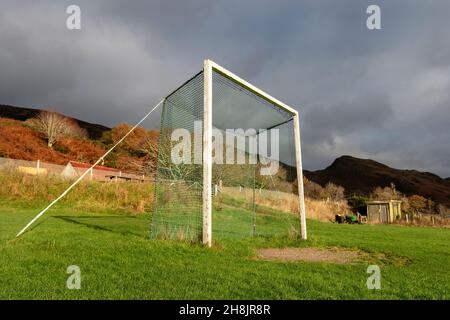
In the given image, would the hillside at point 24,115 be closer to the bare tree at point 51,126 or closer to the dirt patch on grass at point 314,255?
the bare tree at point 51,126

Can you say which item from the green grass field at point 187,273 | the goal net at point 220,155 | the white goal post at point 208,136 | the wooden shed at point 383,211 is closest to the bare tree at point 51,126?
the goal net at point 220,155

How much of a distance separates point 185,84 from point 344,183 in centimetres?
4395

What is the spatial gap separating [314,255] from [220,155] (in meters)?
6.82

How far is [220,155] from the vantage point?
13.1 metres

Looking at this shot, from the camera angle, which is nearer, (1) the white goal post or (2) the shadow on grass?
(1) the white goal post

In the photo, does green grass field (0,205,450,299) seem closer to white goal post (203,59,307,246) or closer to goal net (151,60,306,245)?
white goal post (203,59,307,246)

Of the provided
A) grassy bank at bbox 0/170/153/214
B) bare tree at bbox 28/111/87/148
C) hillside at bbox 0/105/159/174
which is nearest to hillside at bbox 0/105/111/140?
hillside at bbox 0/105/159/174

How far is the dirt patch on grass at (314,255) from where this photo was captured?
6.34 metres

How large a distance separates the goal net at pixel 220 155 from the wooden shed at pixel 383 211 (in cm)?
1712

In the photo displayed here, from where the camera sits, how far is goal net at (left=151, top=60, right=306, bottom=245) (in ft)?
24.1

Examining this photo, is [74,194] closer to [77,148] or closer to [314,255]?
[314,255]

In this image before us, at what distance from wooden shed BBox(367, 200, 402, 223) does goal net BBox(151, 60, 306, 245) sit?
56.2ft

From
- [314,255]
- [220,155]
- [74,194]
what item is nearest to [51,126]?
[74,194]
